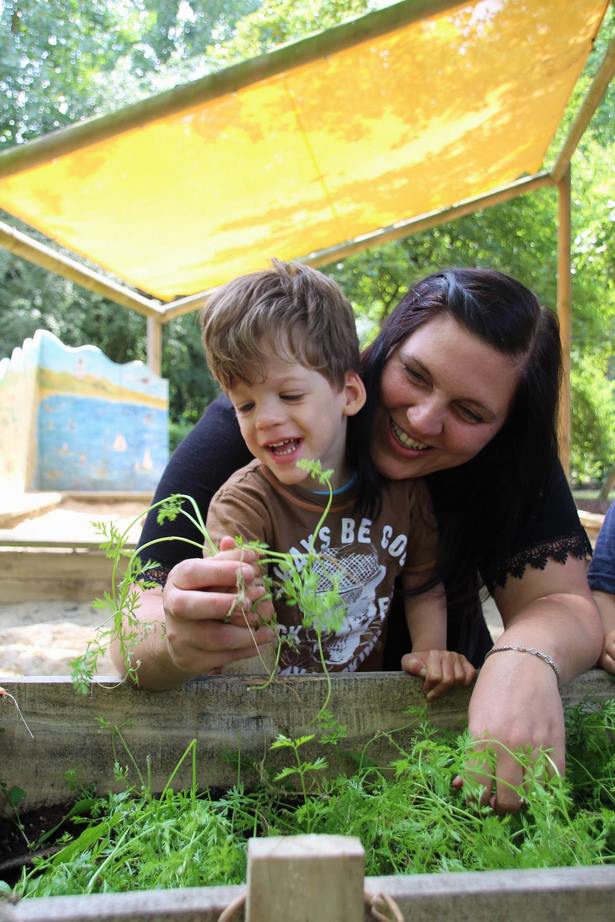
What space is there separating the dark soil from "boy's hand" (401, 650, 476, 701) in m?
0.65

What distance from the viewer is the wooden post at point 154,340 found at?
6.77 metres

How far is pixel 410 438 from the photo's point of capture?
165 cm

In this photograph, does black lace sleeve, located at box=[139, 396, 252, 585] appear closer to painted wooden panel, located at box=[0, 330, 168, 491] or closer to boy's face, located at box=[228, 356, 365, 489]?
boy's face, located at box=[228, 356, 365, 489]

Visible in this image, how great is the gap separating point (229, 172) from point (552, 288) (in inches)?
464

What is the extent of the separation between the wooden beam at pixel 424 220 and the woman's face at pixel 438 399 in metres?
5.16

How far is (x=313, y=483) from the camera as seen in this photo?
163cm

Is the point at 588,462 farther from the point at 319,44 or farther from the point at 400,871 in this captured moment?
the point at 400,871

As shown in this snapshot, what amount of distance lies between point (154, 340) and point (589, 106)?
4055 millimetres

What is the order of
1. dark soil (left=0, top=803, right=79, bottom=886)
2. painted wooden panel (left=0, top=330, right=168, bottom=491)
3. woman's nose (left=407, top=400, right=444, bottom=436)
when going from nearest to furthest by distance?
dark soil (left=0, top=803, right=79, bottom=886), woman's nose (left=407, top=400, right=444, bottom=436), painted wooden panel (left=0, top=330, right=168, bottom=491)

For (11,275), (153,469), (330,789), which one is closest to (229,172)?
(330,789)

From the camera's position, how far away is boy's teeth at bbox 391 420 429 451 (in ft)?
5.41

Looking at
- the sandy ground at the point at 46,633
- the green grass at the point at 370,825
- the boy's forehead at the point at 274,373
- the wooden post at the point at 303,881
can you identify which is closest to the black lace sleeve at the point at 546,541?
the green grass at the point at 370,825

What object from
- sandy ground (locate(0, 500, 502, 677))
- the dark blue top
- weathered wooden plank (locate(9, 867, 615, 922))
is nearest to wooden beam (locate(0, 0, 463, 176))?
sandy ground (locate(0, 500, 502, 677))

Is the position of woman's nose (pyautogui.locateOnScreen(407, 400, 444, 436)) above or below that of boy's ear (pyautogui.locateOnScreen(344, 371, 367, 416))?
below
